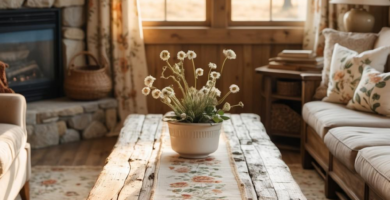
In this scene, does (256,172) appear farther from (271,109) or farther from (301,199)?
(271,109)

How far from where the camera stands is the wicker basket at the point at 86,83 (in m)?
4.82

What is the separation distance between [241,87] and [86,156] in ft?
4.84

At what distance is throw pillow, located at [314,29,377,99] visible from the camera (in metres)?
4.08

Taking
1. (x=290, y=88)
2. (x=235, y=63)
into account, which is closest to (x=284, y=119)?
(x=290, y=88)

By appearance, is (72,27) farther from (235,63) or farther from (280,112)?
(280,112)

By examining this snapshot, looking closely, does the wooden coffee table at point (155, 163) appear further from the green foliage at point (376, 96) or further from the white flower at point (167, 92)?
the green foliage at point (376, 96)

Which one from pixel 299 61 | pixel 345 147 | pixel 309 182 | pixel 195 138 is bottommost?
pixel 309 182

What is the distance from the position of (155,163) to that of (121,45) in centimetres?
251

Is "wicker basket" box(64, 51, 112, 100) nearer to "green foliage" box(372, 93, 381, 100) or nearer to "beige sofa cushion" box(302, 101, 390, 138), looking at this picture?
"beige sofa cushion" box(302, 101, 390, 138)

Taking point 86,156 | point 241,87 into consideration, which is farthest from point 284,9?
point 86,156

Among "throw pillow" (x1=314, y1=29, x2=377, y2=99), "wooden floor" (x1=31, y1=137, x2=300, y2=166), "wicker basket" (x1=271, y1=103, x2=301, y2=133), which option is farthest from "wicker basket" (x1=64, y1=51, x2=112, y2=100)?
"throw pillow" (x1=314, y1=29, x2=377, y2=99)

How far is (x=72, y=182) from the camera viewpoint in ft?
12.4

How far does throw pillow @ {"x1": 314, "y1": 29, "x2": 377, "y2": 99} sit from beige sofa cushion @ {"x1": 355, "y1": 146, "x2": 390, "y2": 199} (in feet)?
4.09

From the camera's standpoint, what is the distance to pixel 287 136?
4590 mm
